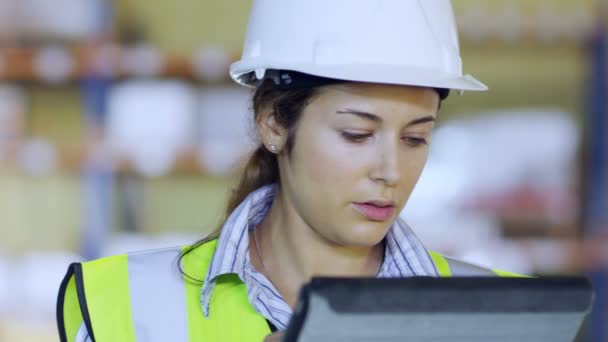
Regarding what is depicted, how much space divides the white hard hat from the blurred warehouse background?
102 inches

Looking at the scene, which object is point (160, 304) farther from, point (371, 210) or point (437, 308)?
point (437, 308)

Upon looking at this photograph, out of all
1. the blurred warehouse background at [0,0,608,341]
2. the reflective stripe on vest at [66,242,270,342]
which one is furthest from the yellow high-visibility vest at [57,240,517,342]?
the blurred warehouse background at [0,0,608,341]

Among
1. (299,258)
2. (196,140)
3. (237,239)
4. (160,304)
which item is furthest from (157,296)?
(196,140)

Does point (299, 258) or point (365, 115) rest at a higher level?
point (365, 115)

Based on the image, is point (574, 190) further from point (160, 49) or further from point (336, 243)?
point (336, 243)

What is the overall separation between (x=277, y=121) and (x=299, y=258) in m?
0.28

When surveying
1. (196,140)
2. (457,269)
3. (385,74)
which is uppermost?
(385,74)

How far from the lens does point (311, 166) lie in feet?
5.39

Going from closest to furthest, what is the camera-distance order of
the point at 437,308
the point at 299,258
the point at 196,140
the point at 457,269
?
1. the point at 437,308
2. the point at 299,258
3. the point at 457,269
4. the point at 196,140

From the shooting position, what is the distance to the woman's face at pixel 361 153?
62.7 inches

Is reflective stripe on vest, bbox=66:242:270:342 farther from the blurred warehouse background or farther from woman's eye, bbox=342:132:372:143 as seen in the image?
the blurred warehouse background

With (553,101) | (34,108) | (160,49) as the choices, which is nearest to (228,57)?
(160,49)

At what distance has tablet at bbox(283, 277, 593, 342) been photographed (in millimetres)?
1111

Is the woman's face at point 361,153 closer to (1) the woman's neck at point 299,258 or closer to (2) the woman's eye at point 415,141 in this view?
(2) the woman's eye at point 415,141
